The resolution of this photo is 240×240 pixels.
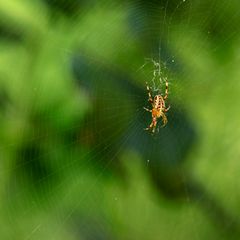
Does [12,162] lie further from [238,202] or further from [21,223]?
[238,202]

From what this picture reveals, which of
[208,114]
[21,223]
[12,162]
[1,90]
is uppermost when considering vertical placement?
[208,114]

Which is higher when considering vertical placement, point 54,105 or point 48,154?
point 54,105

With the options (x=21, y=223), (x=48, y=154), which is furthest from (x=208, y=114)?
(x=21, y=223)

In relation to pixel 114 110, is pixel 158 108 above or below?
above

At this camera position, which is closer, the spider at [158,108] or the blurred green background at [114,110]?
the blurred green background at [114,110]

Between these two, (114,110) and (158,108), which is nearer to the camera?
(114,110)

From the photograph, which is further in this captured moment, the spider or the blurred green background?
the spider

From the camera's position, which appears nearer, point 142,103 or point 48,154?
point 48,154

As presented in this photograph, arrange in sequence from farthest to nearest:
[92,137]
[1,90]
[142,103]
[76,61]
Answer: [142,103], [92,137], [76,61], [1,90]
